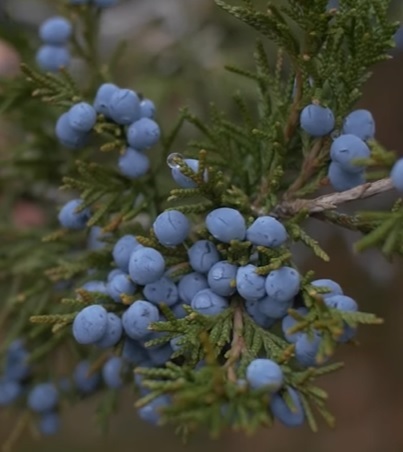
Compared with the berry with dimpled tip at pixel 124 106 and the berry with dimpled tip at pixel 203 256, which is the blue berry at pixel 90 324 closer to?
the berry with dimpled tip at pixel 203 256

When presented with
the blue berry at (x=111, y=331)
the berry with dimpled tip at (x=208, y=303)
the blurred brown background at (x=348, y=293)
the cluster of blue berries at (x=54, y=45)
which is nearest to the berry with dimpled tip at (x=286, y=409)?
the berry with dimpled tip at (x=208, y=303)

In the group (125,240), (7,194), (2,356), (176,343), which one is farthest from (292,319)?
(7,194)

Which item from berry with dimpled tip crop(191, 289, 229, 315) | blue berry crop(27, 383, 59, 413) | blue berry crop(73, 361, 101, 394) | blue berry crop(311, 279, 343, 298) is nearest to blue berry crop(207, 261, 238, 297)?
berry with dimpled tip crop(191, 289, 229, 315)

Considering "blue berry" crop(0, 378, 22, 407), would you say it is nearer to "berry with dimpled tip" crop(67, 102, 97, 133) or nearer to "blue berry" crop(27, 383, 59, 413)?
"blue berry" crop(27, 383, 59, 413)

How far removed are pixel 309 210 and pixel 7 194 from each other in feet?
3.30

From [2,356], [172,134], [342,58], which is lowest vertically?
[2,356]

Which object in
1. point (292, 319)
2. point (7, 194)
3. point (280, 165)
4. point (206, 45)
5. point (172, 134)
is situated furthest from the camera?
point (206, 45)

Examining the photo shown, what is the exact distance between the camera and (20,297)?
142 cm

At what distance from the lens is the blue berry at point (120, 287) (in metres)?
1.09

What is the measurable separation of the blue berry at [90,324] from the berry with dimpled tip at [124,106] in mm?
322

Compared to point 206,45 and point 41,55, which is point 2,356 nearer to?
point 41,55

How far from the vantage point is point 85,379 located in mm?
1513

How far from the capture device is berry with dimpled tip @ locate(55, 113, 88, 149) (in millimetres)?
1197

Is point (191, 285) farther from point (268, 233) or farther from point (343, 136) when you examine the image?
point (343, 136)
